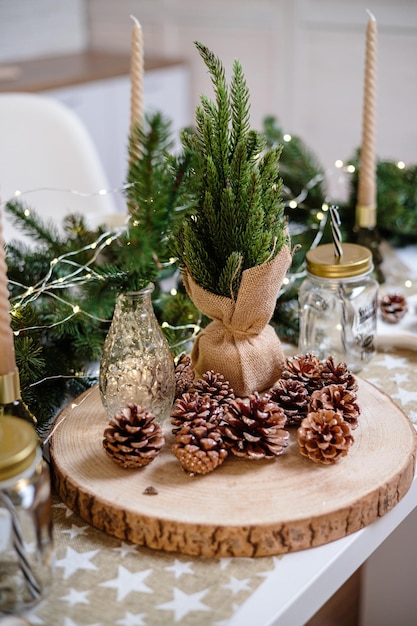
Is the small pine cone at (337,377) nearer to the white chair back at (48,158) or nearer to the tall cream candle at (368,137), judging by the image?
the tall cream candle at (368,137)

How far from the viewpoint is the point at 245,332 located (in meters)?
0.81

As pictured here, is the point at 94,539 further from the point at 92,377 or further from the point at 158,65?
the point at 158,65

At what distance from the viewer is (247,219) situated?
0.75 meters

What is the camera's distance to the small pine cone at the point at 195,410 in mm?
737

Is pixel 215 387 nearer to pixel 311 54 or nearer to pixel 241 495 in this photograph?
pixel 241 495

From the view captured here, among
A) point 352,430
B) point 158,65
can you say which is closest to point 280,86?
point 158,65

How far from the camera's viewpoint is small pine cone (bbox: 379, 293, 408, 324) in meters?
1.11

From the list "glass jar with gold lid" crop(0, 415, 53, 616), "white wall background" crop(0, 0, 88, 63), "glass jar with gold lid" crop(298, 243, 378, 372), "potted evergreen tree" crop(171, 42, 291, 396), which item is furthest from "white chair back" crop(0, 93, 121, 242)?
"white wall background" crop(0, 0, 88, 63)

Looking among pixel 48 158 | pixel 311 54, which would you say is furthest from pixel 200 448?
pixel 311 54

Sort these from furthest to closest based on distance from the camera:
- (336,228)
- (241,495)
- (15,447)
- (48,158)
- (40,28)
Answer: (40,28), (48,158), (336,228), (241,495), (15,447)

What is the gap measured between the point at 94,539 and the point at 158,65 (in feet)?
8.53

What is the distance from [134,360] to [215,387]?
0.09 meters

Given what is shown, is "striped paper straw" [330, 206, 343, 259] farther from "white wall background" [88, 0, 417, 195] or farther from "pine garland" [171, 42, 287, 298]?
"white wall background" [88, 0, 417, 195]

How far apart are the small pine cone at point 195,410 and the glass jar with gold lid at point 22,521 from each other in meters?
0.17
